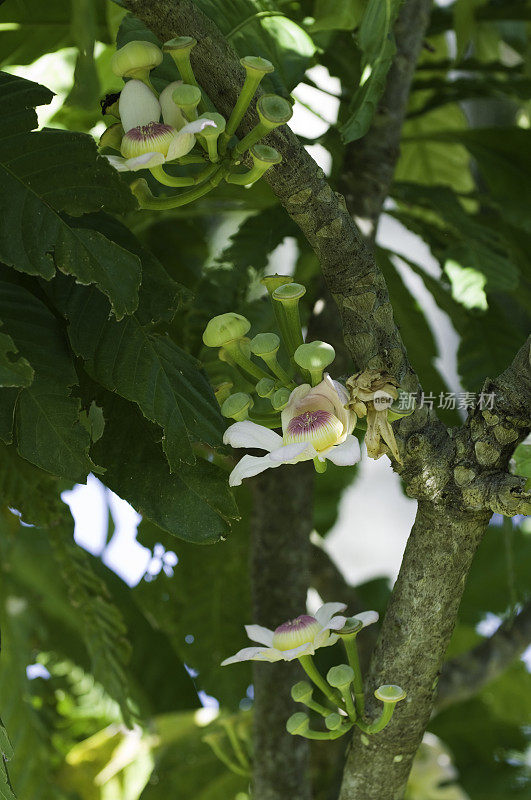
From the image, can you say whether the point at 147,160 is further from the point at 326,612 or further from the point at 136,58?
the point at 326,612

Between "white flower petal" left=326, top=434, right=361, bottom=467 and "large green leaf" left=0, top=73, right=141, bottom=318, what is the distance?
99 millimetres

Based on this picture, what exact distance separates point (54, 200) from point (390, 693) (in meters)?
0.26

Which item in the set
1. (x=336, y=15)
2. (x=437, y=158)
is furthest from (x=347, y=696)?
(x=437, y=158)

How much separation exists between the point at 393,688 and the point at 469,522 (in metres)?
0.08

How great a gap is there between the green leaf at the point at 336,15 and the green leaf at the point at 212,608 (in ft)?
1.37

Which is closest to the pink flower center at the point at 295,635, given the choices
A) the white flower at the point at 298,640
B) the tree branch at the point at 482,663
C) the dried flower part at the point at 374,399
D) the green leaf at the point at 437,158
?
the white flower at the point at 298,640

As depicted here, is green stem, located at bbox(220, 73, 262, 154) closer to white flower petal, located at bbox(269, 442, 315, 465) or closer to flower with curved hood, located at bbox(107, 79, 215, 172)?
flower with curved hood, located at bbox(107, 79, 215, 172)

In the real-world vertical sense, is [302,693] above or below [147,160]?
below

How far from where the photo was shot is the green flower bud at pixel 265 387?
1.16ft

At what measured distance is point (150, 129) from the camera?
1.09 feet

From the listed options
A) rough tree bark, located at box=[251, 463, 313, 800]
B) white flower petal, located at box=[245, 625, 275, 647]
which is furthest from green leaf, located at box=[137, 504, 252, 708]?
white flower petal, located at box=[245, 625, 275, 647]

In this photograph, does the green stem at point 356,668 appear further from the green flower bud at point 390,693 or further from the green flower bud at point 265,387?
the green flower bud at point 265,387

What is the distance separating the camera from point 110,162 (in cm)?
35

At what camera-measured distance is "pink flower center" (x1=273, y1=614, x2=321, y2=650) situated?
0.40 m
